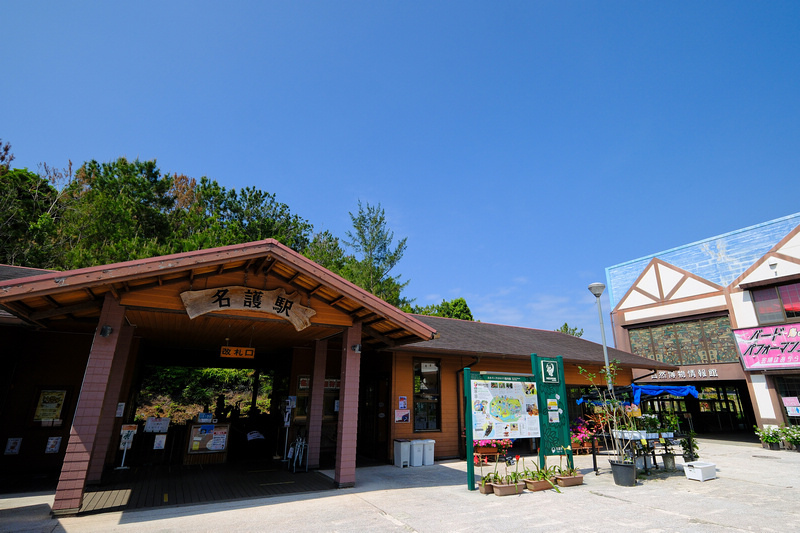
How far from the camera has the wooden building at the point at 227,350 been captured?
6168mm

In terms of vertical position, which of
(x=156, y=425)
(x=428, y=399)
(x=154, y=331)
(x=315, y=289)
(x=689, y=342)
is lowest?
(x=156, y=425)

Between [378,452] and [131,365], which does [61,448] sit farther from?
[378,452]

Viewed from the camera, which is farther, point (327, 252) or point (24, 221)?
point (327, 252)

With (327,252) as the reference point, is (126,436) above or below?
below

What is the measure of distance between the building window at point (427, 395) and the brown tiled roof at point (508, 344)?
88 cm

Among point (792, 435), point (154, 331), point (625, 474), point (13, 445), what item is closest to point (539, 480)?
point (625, 474)

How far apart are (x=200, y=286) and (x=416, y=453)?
22.7 ft

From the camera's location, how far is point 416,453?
10133 millimetres

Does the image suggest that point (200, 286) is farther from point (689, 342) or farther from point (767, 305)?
point (689, 342)

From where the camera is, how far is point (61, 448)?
30.5 feet

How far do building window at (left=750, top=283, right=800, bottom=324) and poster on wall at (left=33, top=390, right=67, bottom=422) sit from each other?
24.1 metres

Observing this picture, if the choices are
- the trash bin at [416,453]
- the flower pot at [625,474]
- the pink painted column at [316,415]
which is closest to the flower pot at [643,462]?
A: the flower pot at [625,474]

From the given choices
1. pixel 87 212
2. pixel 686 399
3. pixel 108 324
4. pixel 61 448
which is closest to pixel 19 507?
pixel 108 324

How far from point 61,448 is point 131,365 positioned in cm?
228
